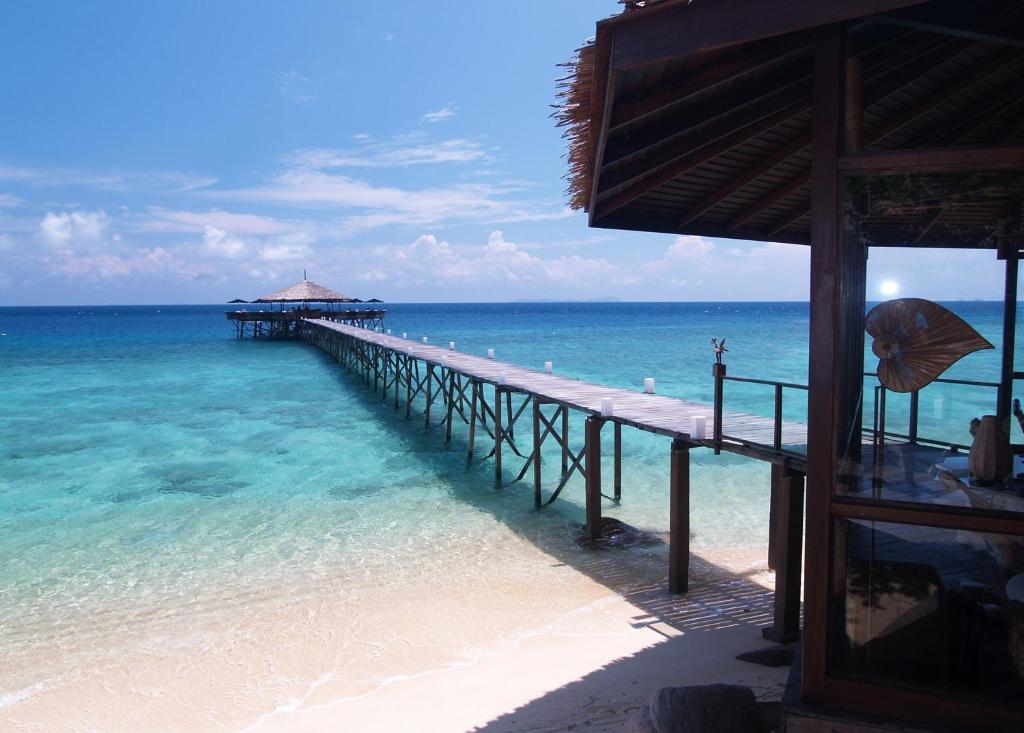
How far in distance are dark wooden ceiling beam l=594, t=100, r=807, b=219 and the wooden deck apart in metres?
2.77

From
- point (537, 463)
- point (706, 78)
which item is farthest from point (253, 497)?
point (706, 78)

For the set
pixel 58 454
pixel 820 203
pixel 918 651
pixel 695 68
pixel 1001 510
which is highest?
pixel 695 68

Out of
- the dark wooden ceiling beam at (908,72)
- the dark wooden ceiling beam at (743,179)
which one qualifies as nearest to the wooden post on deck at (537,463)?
the dark wooden ceiling beam at (743,179)

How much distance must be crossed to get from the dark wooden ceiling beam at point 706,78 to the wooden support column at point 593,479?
5.52 metres

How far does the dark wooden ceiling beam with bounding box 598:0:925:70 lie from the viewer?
238 centimetres

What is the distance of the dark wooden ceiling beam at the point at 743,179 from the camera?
3930 mm

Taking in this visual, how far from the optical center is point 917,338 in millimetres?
2801

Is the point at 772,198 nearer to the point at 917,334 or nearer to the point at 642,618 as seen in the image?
the point at 917,334

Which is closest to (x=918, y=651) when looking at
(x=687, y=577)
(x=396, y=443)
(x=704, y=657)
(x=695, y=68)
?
(x=695, y=68)

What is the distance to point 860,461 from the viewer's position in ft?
9.32

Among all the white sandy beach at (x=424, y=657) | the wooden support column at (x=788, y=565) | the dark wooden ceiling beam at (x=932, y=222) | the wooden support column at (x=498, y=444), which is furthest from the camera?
the wooden support column at (x=498, y=444)

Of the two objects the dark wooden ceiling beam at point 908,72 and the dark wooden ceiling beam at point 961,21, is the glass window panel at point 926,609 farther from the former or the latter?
the dark wooden ceiling beam at point 908,72

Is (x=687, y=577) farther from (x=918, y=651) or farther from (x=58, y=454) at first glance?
(x=58, y=454)

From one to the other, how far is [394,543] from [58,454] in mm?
10184
